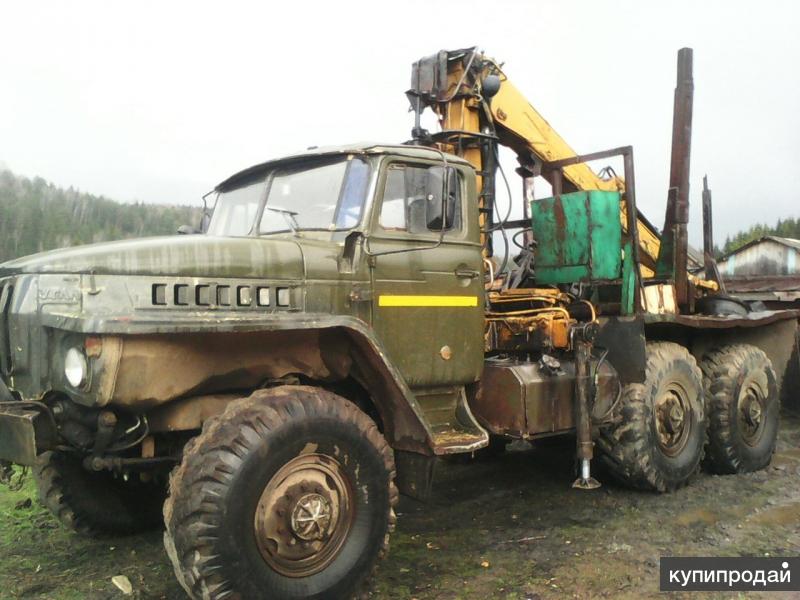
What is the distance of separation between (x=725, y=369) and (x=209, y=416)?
507cm

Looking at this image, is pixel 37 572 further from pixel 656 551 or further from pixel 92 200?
pixel 92 200

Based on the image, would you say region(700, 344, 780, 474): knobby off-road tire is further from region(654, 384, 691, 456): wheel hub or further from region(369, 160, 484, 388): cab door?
region(369, 160, 484, 388): cab door

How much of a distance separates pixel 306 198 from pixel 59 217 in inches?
581

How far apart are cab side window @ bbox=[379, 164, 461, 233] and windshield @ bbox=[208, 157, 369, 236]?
194mm

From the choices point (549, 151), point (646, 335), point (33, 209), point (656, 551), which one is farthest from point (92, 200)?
point (656, 551)

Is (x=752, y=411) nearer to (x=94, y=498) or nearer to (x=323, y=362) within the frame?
(x=323, y=362)

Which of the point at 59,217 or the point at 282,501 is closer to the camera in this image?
the point at 282,501

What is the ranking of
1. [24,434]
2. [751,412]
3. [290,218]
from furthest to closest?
[751,412]
[290,218]
[24,434]

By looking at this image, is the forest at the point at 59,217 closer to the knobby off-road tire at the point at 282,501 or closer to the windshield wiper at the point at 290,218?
the windshield wiper at the point at 290,218

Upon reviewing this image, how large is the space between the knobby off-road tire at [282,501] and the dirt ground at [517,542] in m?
0.50

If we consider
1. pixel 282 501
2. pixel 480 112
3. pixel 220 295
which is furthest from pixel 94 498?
pixel 480 112

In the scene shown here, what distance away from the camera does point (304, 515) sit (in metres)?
3.50

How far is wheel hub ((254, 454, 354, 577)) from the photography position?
134 inches

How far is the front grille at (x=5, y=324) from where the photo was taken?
3.67m
